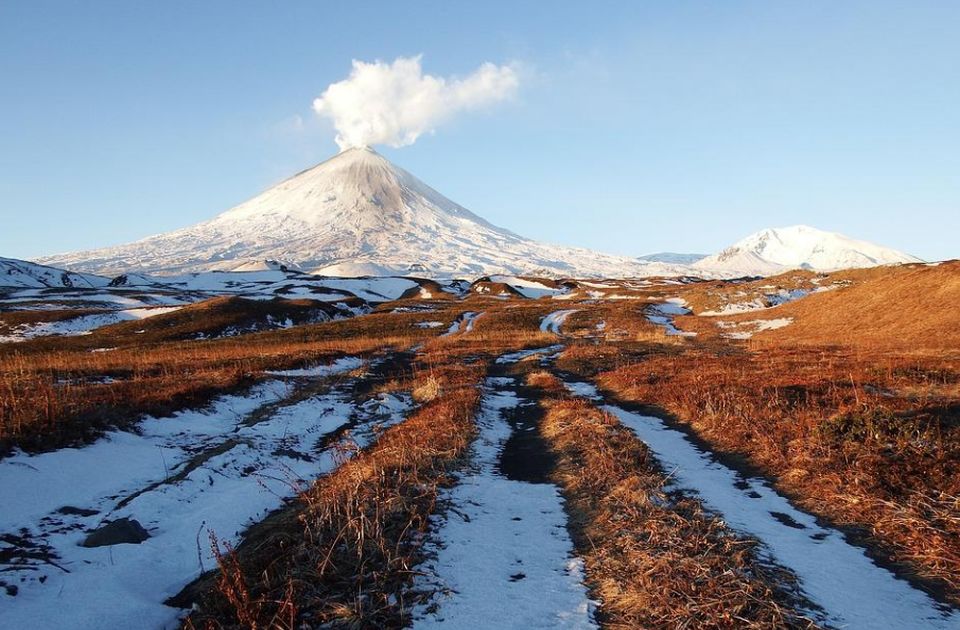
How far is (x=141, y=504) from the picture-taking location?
365 inches

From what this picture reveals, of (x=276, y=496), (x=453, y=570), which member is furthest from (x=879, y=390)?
(x=276, y=496)

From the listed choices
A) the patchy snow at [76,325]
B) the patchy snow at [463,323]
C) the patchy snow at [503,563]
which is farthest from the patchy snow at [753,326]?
the patchy snow at [76,325]

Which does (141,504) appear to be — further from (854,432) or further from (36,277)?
(36,277)

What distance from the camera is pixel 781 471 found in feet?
37.4

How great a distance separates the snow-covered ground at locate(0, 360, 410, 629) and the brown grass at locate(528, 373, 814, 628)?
18.7ft

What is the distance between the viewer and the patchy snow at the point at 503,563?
6129mm

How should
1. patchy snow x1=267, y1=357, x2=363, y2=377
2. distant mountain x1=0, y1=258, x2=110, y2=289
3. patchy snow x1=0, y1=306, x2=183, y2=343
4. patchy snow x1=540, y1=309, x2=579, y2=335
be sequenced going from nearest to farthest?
patchy snow x1=267, y1=357, x2=363, y2=377 < patchy snow x1=0, y1=306, x2=183, y2=343 < patchy snow x1=540, y1=309, x2=579, y2=335 < distant mountain x1=0, y1=258, x2=110, y2=289

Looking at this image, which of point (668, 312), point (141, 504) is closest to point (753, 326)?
point (668, 312)

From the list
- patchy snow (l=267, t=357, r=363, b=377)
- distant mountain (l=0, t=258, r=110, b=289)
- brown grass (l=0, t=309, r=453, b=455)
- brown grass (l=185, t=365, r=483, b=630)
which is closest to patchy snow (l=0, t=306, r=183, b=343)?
brown grass (l=0, t=309, r=453, b=455)

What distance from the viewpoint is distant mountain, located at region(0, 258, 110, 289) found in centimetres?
13675

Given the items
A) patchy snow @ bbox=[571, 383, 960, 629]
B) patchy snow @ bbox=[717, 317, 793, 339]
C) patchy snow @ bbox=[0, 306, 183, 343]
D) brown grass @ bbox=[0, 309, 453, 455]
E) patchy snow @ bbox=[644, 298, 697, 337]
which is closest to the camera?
patchy snow @ bbox=[571, 383, 960, 629]

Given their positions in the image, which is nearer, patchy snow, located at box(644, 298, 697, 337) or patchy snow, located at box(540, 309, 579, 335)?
patchy snow, located at box(644, 298, 697, 337)

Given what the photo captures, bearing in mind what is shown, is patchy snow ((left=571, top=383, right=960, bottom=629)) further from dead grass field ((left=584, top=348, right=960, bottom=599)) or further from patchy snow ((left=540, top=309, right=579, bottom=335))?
patchy snow ((left=540, top=309, right=579, bottom=335))

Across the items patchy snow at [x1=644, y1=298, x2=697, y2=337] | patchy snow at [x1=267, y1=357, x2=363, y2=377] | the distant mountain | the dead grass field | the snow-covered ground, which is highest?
the distant mountain
